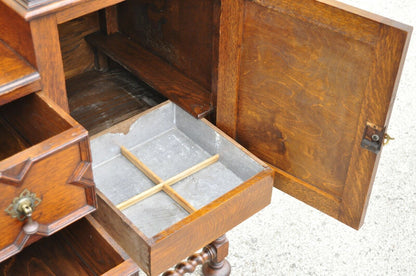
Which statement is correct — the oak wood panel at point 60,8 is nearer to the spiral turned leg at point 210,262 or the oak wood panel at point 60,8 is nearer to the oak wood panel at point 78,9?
the oak wood panel at point 78,9

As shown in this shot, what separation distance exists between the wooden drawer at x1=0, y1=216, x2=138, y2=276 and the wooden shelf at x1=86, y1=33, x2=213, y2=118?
33cm

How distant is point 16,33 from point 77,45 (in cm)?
54

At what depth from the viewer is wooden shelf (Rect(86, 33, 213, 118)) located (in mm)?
1253

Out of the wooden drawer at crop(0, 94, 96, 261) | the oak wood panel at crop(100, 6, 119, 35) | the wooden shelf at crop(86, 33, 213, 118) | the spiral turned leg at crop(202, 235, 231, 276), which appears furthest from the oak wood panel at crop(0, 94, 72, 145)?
the spiral turned leg at crop(202, 235, 231, 276)

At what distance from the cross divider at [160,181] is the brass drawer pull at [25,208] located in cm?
29

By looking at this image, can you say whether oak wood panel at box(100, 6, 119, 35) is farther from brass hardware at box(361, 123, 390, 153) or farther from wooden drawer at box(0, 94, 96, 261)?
brass hardware at box(361, 123, 390, 153)

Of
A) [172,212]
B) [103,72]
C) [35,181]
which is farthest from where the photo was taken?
[103,72]

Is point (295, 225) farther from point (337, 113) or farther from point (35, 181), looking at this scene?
point (35, 181)

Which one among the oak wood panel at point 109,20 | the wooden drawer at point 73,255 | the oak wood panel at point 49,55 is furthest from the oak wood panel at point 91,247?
the oak wood panel at point 109,20

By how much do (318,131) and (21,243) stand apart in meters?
0.50

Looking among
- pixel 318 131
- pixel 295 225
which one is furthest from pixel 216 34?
pixel 295 225

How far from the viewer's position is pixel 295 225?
1.75m

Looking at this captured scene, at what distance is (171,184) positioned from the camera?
1.21 metres

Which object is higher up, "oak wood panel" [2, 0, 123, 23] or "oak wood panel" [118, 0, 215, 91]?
"oak wood panel" [2, 0, 123, 23]
